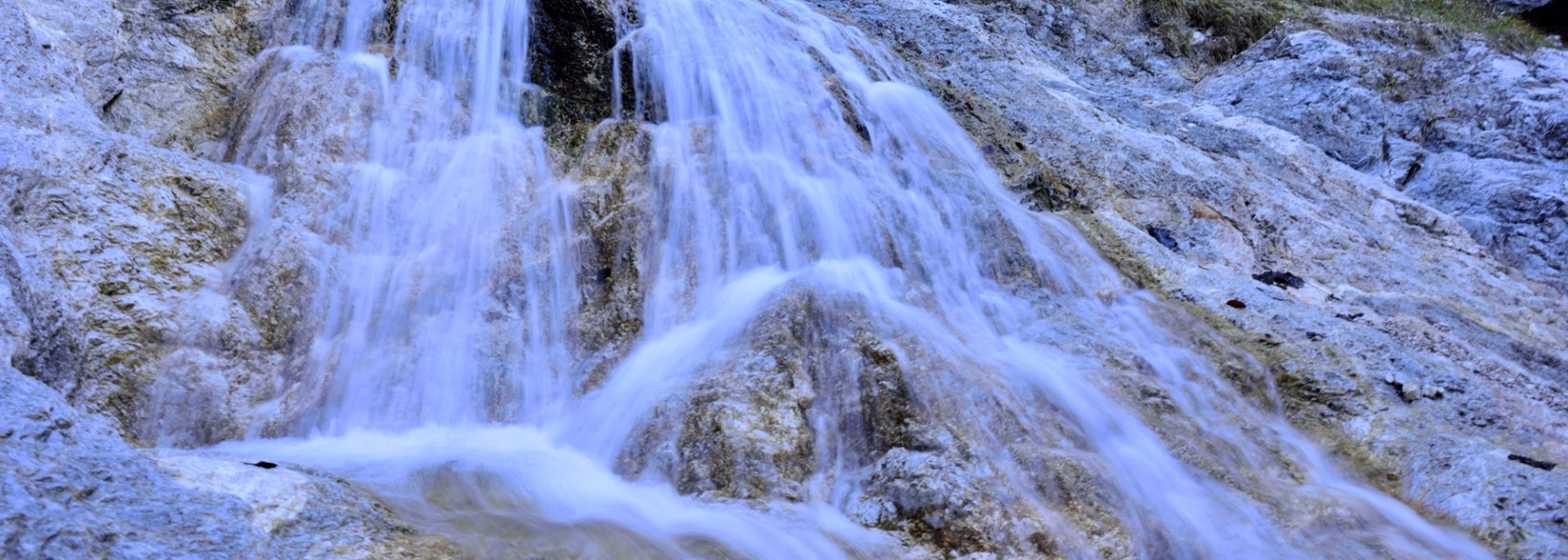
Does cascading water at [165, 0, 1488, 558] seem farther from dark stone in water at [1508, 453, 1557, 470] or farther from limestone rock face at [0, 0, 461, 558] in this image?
dark stone in water at [1508, 453, 1557, 470]

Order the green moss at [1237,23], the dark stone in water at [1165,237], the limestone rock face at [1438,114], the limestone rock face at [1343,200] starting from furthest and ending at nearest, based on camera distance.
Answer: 1. the green moss at [1237,23]
2. the limestone rock face at [1438,114]
3. the dark stone in water at [1165,237]
4. the limestone rock face at [1343,200]

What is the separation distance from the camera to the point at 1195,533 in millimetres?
3920

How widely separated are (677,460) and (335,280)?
252 centimetres

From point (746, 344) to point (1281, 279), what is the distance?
13.1ft

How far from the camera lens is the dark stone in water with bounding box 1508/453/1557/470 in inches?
170

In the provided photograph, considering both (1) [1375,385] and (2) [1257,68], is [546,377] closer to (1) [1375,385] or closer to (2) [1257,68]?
(1) [1375,385]

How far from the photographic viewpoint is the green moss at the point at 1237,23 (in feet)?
32.4

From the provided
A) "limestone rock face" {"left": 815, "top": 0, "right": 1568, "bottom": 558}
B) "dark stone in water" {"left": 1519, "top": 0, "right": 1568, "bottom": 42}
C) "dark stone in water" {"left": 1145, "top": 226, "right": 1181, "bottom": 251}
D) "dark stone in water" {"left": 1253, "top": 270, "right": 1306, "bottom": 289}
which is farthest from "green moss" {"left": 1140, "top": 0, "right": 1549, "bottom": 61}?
"dark stone in water" {"left": 1253, "top": 270, "right": 1306, "bottom": 289}

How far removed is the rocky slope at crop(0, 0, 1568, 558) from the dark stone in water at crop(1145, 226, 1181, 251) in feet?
0.09

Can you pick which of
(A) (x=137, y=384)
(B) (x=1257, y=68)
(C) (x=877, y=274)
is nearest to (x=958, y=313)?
(C) (x=877, y=274)

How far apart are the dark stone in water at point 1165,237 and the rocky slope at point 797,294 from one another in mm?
27

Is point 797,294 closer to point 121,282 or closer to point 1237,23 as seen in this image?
point 121,282

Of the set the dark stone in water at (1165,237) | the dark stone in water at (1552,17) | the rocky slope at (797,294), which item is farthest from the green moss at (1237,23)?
the dark stone in water at (1165,237)

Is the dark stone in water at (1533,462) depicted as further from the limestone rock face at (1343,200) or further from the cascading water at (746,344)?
the cascading water at (746,344)
